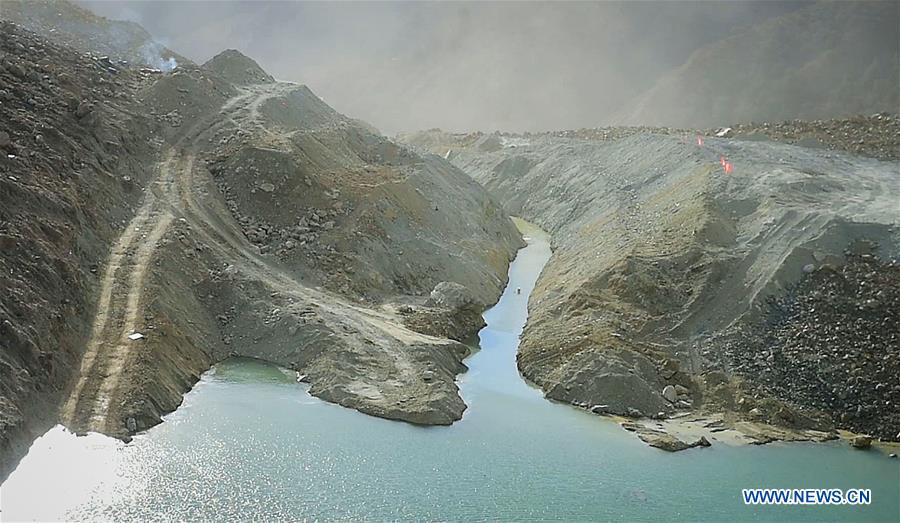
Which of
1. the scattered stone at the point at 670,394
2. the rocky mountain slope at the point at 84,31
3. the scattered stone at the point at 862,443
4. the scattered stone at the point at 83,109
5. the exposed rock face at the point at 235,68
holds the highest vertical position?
the rocky mountain slope at the point at 84,31

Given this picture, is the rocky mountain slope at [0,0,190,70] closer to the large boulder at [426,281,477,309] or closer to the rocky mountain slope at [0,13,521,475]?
the rocky mountain slope at [0,13,521,475]

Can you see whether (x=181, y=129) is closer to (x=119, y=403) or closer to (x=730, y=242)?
(x=119, y=403)

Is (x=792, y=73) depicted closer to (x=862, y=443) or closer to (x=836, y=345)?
(x=836, y=345)

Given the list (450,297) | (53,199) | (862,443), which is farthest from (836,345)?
(53,199)

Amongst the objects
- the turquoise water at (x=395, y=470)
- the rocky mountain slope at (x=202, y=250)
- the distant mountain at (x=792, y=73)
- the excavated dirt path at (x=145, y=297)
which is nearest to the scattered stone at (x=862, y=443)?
the turquoise water at (x=395, y=470)

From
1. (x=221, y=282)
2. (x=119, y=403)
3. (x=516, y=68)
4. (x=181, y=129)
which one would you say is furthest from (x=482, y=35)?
(x=119, y=403)

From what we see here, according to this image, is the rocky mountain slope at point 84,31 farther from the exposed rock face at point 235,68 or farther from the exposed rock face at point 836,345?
the exposed rock face at point 836,345
